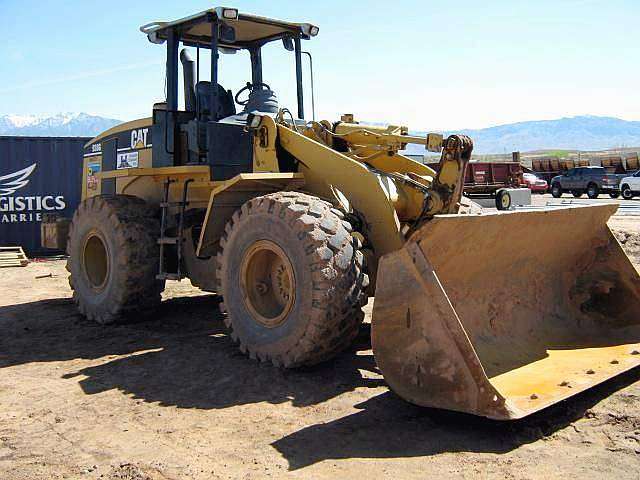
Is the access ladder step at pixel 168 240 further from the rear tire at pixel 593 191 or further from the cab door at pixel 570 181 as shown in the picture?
the cab door at pixel 570 181

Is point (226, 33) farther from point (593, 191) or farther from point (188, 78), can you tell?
point (593, 191)

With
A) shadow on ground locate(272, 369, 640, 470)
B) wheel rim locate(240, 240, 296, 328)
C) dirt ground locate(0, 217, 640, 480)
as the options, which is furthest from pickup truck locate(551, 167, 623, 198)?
shadow on ground locate(272, 369, 640, 470)

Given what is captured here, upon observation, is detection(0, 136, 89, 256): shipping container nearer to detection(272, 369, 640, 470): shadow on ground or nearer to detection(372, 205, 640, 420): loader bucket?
detection(372, 205, 640, 420): loader bucket

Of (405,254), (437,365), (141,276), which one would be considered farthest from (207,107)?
(437,365)

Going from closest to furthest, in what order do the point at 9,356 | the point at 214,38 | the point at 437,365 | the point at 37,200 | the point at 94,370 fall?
the point at 437,365 < the point at 94,370 < the point at 9,356 < the point at 214,38 < the point at 37,200

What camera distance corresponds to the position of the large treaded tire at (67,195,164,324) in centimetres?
704

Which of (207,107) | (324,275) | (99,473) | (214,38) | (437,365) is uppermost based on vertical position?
(214,38)

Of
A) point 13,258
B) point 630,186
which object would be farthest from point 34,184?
point 630,186

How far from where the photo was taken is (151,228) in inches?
284

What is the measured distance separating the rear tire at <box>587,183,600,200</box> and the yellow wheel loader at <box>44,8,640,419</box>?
28590 mm

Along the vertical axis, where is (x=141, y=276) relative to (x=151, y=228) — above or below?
below

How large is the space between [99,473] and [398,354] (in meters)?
1.83

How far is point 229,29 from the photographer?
7.11 meters

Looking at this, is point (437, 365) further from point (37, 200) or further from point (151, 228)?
point (37, 200)
